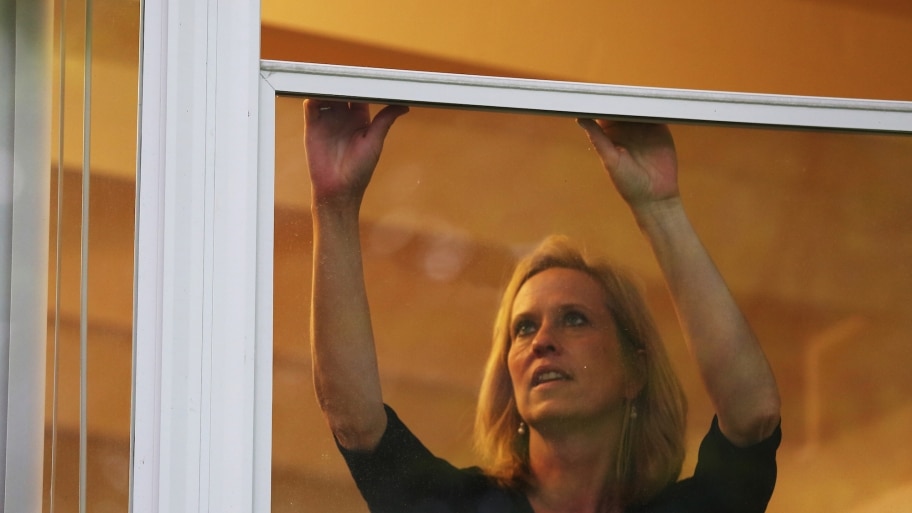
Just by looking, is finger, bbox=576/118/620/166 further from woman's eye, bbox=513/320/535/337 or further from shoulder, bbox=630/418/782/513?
shoulder, bbox=630/418/782/513

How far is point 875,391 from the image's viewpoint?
62.7 inches

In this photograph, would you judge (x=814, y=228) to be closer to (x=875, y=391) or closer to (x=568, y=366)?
(x=875, y=391)

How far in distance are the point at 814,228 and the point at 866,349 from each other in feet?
0.61

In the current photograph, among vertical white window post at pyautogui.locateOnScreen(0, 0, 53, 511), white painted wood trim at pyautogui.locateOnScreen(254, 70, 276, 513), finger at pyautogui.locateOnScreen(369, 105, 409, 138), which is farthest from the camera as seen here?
finger at pyautogui.locateOnScreen(369, 105, 409, 138)

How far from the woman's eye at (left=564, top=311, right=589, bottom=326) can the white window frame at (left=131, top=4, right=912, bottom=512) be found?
1.35ft

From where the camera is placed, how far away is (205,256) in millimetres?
1345

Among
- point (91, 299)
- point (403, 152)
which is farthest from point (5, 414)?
point (403, 152)

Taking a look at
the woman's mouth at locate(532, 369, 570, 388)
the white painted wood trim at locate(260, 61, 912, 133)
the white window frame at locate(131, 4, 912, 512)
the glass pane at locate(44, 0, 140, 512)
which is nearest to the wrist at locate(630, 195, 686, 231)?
the white painted wood trim at locate(260, 61, 912, 133)

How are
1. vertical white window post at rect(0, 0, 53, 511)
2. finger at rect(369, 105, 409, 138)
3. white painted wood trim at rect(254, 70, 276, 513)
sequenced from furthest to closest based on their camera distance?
finger at rect(369, 105, 409, 138) → white painted wood trim at rect(254, 70, 276, 513) → vertical white window post at rect(0, 0, 53, 511)

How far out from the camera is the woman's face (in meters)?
1.52

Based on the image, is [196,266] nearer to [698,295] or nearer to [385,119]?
[385,119]

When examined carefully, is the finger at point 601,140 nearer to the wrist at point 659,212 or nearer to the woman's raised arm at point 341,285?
the wrist at point 659,212

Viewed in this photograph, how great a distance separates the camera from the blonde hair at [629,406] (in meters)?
1.49

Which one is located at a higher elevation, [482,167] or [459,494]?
[482,167]
